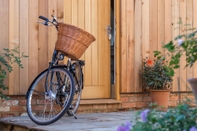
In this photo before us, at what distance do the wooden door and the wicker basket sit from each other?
1.21m

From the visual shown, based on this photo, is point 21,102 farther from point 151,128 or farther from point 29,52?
point 151,128

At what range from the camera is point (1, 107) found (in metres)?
4.72

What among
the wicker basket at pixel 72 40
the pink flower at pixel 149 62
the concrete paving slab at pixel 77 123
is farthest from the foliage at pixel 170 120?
the pink flower at pixel 149 62

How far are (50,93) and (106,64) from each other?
1.64 m

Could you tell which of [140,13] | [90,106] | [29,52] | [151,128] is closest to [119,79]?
[90,106]

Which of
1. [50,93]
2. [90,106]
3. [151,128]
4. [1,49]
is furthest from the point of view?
[90,106]

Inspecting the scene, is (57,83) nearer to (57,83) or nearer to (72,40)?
(57,83)

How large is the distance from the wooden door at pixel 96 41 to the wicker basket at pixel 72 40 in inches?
47.7

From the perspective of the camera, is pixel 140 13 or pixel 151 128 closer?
pixel 151 128

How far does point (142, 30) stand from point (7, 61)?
2164 millimetres

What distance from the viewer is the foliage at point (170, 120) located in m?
2.12

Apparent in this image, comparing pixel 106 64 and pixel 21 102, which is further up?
pixel 106 64

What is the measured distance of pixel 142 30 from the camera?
597cm

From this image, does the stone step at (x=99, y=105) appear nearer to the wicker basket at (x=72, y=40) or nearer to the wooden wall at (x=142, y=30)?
the wooden wall at (x=142, y=30)
